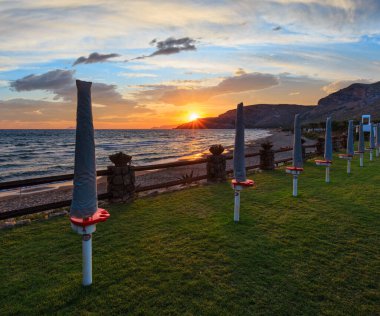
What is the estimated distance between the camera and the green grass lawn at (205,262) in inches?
143

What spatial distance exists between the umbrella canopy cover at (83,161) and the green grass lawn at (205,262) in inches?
46.5

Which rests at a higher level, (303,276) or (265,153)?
(265,153)

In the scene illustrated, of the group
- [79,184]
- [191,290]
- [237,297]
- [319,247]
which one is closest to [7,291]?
[79,184]

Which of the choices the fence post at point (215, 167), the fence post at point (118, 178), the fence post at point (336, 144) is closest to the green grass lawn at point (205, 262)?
the fence post at point (118, 178)

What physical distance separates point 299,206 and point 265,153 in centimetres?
720

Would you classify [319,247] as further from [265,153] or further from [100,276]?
[265,153]

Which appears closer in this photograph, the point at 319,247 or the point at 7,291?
the point at 7,291

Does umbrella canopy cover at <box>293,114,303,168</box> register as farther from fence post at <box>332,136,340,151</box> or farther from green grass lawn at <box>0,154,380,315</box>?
fence post at <box>332,136,340,151</box>

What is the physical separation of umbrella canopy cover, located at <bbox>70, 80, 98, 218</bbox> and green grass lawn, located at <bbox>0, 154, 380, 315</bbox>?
3.88 feet

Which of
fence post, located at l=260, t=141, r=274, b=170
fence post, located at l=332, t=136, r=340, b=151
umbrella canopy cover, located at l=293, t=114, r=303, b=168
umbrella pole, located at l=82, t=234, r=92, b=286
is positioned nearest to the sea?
fence post, located at l=332, t=136, r=340, b=151

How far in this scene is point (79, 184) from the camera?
3.92 meters

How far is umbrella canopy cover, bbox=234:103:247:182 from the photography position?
255 inches

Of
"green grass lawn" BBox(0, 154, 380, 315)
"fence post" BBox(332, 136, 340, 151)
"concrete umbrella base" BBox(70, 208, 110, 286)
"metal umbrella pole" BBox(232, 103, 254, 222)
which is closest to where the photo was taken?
"green grass lawn" BBox(0, 154, 380, 315)

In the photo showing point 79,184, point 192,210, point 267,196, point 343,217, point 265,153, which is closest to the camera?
point 79,184
